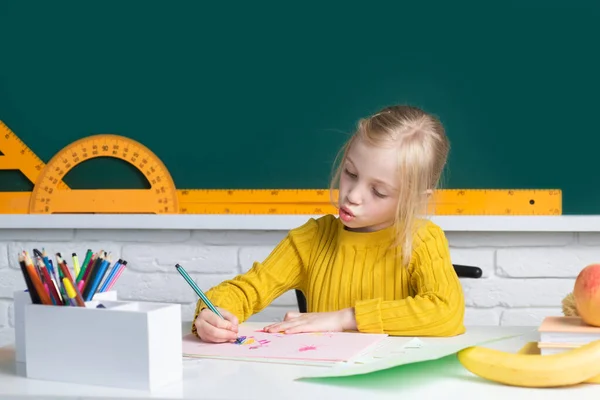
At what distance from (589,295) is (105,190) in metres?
1.48

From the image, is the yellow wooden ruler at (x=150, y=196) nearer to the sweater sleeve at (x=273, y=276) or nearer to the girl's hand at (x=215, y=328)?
the sweater sleeve at (x=273, y=276)

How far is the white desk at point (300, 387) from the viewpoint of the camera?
0.85 metres

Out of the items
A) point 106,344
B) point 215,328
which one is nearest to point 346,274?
point 215,328

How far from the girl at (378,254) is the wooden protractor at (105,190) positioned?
0.70m

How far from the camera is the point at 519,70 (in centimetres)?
204

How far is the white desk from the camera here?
849 millimetres

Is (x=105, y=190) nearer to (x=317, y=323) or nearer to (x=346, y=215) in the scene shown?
(x=346, y=215)

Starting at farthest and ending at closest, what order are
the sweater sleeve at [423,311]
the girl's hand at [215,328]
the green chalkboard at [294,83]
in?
1. the green chalkboard at [294,83]
2. the sweater sleeve at [423,311]
3. the girl's hand at [215,328]

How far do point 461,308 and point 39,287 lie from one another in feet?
2.21

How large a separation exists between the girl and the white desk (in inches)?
11.4

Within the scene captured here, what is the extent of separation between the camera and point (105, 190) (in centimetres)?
219

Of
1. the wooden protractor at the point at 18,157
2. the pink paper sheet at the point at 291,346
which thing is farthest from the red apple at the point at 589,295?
the wooden protractor at the point at 18,157

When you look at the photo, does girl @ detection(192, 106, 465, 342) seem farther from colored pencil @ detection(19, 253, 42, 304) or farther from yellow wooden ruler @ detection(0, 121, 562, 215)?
yellow wooden ruler @ detection(0, 121, 562, 215)

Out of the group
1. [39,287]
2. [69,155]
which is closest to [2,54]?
[69,155]
